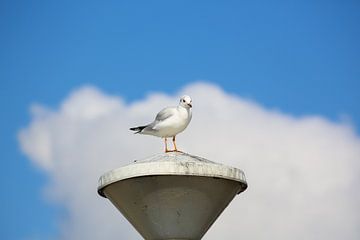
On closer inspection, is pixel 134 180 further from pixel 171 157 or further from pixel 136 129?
pixel 136 129

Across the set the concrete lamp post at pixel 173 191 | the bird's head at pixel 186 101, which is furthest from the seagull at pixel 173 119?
the concrete lamp post at pixel 173 191

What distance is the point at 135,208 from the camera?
33.8 ft

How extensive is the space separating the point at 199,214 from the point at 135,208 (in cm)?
103

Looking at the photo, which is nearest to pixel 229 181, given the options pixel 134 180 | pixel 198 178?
pixel 198 178

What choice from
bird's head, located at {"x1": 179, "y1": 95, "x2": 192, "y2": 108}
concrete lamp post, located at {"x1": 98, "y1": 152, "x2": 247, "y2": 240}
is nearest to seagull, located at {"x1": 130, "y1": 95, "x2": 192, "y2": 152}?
bird's head, located at {"x1": 179, "y1": 95, "x2": 192, "y2": 108}

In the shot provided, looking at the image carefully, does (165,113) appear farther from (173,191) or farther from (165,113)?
(173,191)

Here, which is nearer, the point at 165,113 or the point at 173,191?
the point at 173,191

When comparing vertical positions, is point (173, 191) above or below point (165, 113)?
below

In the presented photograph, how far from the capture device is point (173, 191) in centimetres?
990

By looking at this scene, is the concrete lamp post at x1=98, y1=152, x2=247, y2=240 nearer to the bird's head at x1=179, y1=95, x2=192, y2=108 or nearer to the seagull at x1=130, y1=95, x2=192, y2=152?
the seagull at x1=130, y1=95, x2=192, y2=152

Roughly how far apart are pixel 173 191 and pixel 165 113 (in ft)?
6.13

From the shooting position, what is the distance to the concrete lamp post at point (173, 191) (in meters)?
9.79

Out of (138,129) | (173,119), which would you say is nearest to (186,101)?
(173,119)

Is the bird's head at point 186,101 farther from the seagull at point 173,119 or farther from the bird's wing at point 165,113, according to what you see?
the bird's wing at point 165,113
